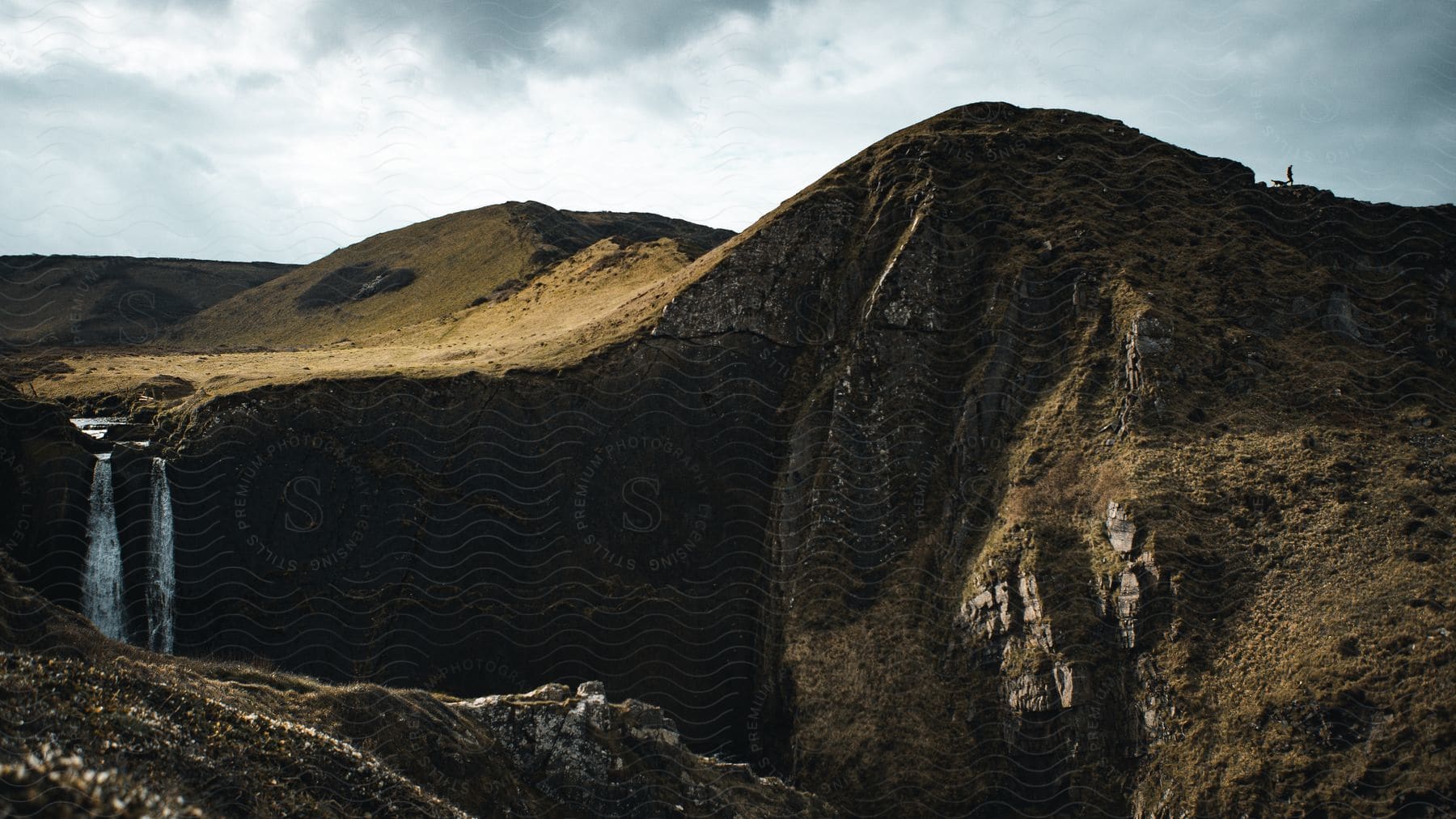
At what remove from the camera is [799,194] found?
2073 inches

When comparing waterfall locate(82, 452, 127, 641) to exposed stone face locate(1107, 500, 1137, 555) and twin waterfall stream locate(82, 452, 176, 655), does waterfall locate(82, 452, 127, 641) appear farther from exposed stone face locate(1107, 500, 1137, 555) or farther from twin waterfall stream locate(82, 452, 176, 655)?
exposed stone face locate(1107, 500, 1137, 555)

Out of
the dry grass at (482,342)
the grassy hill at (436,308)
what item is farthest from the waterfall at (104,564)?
the grassy hill at (436,308)

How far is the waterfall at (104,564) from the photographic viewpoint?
115ft

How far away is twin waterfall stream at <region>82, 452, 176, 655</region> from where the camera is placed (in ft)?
115

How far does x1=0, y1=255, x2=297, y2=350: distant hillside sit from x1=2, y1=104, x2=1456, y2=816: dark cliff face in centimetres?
5619

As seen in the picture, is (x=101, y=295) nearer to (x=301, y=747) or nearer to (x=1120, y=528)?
(x=301, y=747)

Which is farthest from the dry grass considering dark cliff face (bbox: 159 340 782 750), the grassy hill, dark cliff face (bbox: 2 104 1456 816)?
dark cliff face (bbox: 159 340 782 750)

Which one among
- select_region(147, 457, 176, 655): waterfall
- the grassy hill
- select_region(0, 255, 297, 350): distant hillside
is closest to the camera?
select_region(147, 457, 176, 655): waterfall

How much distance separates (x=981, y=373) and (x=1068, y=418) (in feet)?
16.7

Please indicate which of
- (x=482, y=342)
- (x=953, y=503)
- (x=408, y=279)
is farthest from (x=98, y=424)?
(x=408, y=279)

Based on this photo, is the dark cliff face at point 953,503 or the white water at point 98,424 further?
the white water at point 98,424

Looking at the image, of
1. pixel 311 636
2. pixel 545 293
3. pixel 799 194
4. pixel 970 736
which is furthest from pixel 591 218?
pixel 970 736

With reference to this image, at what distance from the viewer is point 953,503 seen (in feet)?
138

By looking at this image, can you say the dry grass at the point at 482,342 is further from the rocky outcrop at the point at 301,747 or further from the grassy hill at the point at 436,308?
the rocky outcrop at the point at 301,747
